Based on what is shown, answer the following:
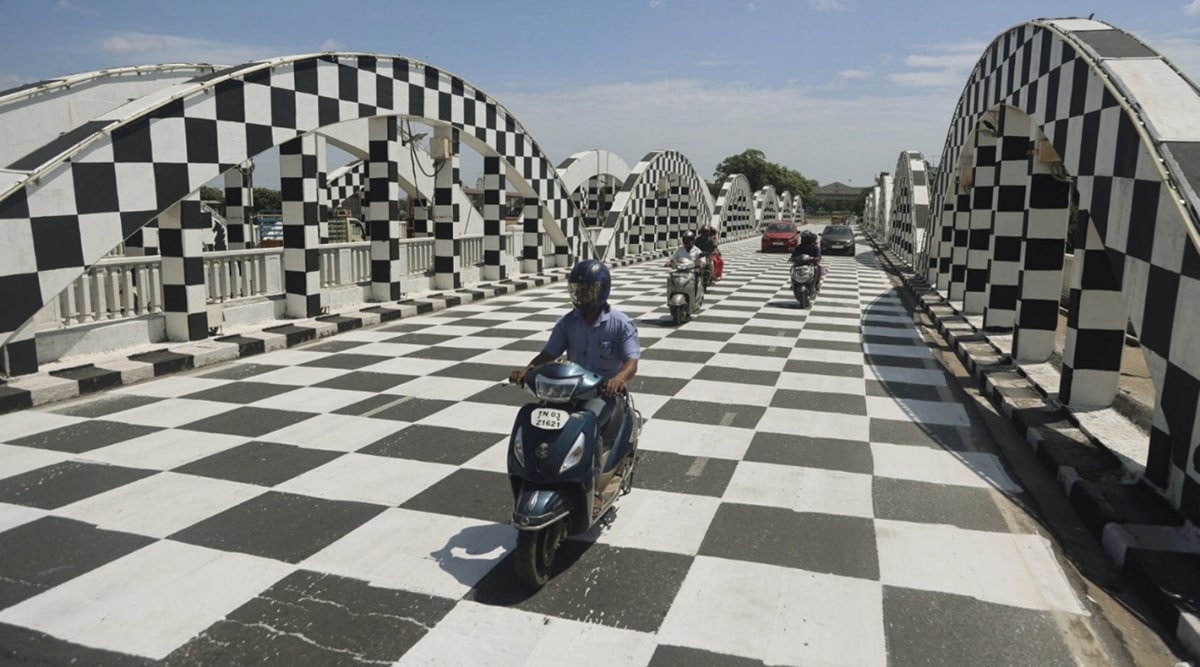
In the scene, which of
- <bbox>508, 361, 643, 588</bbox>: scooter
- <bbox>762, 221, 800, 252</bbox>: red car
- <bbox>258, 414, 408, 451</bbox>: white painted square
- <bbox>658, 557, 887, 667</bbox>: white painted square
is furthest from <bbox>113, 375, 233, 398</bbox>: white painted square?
<bbox>762, 221, 800, 252</bbox>: red car

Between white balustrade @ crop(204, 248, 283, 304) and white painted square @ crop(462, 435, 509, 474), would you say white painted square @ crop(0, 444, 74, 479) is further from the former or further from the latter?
white balustrade @ crop(204, 248, 283, 304)

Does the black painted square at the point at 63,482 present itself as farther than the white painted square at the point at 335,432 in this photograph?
No

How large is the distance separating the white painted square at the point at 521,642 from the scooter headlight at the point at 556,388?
2.83 ft

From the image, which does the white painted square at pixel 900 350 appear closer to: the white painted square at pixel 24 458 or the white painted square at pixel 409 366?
the white painted square at pixel 409 366

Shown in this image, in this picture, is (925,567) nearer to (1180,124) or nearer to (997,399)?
(1180,124)

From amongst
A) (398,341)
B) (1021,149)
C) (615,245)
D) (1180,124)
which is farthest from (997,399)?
(615,245)

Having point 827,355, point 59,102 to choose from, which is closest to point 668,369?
point 827,355

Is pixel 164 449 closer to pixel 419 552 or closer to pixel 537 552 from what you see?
pixel 419 552

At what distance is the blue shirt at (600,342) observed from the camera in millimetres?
3924

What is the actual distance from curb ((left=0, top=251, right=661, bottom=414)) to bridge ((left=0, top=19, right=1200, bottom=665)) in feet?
0.11

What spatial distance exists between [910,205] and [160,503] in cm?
2380

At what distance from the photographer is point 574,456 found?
3283 mm

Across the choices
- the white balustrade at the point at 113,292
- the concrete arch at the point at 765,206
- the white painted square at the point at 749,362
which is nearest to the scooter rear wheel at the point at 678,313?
the white painted square at the point at 749,362

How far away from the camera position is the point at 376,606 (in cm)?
312
